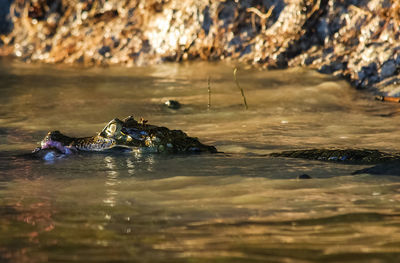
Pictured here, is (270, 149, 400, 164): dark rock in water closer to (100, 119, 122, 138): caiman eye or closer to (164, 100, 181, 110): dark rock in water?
(100, 119, 122, 138): caiman eye

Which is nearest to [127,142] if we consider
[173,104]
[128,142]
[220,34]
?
[128,142]

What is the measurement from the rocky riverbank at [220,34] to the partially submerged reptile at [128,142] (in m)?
3.49

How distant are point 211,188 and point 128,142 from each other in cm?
142

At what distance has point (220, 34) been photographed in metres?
10.5

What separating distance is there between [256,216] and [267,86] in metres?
A: 5.32

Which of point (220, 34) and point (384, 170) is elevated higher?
point (220, 34)

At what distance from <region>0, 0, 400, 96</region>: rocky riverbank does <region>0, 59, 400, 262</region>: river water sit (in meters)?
0.89

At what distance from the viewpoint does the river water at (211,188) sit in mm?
2920

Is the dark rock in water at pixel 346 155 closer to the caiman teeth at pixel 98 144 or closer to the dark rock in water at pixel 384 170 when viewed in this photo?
the dark rock in water at pixel 384 170

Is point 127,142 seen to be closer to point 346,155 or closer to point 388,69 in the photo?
point 346,155

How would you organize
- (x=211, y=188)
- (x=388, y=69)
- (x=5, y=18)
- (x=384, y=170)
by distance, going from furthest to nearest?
(x=5, y=18), (x=388, y=69), (x=384, y=170), (x=211, y=188)

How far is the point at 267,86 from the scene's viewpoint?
28.1 feet

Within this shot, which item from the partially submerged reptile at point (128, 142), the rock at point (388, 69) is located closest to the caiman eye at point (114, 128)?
the partially submerged reptile at point (128, 142)

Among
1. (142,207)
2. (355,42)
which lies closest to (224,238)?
(142,207)
